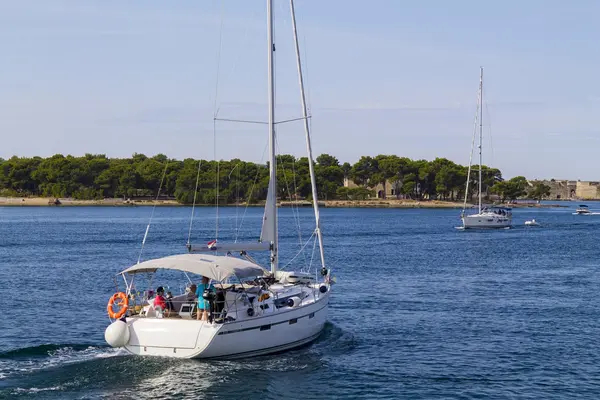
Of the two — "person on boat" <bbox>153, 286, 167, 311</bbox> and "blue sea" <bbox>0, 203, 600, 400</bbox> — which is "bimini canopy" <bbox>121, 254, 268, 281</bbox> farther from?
"blue sea" <bbox>0, 203, 600, 400</bbox>

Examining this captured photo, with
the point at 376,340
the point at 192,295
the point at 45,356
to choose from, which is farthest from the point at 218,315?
the point at 376,340

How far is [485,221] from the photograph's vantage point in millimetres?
124812

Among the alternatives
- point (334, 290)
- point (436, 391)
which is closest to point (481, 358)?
point (436, 391)

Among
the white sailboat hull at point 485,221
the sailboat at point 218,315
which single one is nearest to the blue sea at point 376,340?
the sailboat at point 218,315

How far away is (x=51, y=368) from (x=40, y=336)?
6900mm

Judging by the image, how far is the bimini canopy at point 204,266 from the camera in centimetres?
3067

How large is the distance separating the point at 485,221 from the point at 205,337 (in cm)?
10063

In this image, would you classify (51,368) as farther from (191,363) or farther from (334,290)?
(334,290)

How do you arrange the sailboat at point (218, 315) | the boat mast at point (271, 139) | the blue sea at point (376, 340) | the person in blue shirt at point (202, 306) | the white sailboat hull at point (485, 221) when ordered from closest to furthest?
the blue sea at point (376, 340) → the sailboat at point (218, 315) → the person in blue shirt at point (202, 306) → the boat mast at point (271, 139) → the white sailboat hull at point (485, 221)

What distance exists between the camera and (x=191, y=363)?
29578 millimetres

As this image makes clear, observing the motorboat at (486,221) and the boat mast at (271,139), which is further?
the motorboat at (486,221)

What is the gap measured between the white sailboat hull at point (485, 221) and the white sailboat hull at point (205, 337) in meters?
94.6

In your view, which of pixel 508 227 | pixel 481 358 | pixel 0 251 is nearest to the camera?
pixel 481 358

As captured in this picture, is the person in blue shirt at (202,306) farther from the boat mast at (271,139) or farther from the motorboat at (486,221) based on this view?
the motorboat at (486,221)
